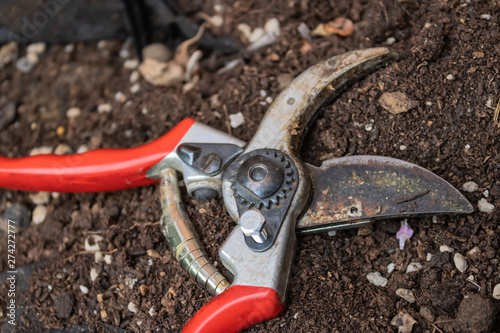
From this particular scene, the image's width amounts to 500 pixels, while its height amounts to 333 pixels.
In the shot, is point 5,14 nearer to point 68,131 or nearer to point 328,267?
point 68,131

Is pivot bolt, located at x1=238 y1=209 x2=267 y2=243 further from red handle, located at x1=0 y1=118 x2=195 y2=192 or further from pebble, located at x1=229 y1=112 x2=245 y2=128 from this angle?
pebble, located at x1=229 y1=112 x2=245 y2=128

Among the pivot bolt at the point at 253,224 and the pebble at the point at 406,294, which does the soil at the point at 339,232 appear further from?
the pivot bolt at the point at 253,224

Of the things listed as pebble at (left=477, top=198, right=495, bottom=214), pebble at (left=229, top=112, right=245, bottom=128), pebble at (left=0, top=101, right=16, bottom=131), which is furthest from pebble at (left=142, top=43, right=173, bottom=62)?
pebble at (left=477, top=198, right=495, bottom=214)

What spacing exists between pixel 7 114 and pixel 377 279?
6.21ft

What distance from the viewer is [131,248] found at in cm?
176

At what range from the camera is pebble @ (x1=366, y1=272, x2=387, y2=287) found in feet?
5.08

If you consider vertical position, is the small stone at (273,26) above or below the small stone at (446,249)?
above

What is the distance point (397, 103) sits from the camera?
5.53ft

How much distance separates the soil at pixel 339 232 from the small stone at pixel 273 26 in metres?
0.03

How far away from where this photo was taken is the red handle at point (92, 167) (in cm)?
168

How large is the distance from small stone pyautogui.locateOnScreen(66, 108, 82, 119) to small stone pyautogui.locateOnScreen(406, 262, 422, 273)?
1604 mm

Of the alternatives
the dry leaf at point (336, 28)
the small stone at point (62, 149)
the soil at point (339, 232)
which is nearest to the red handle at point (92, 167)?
the soil at point (339, 232)

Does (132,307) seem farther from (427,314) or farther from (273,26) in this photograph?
(273,26)

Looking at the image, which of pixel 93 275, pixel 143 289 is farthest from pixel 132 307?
pixel 93 275
